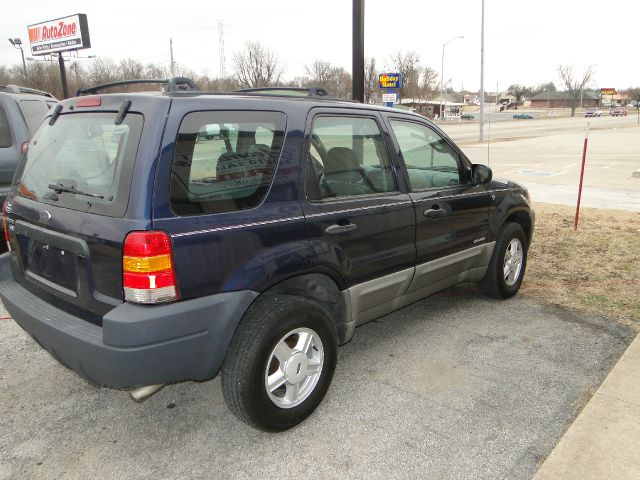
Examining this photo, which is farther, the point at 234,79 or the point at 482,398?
the point at 234,79

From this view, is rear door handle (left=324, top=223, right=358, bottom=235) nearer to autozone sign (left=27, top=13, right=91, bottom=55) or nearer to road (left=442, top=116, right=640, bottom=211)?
road (left=442, top=116, right=640, bottom=211)

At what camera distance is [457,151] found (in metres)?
4.07

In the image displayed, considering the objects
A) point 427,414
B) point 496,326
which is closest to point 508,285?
point 496,326

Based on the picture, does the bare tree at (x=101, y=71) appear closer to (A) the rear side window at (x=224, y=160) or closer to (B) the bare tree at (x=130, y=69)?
(B) the bare tree at (x=130, y=69)

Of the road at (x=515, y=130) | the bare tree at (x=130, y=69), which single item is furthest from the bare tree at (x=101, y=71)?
the road at (x=515, y=130)

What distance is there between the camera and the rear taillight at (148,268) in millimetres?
2260

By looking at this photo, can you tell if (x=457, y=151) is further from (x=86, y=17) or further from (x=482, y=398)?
(x=86, y=17)

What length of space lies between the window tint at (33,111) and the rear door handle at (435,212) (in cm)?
452

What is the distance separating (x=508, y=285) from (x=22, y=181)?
3.97 m

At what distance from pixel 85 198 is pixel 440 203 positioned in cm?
237

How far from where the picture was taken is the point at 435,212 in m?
3.69

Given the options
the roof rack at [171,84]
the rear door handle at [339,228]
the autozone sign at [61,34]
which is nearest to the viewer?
the roof rack at [171,84]

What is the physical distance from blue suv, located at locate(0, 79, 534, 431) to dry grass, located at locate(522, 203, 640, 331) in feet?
7.18

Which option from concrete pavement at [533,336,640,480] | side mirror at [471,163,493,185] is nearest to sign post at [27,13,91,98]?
side mirror at [471,163,493,185]
